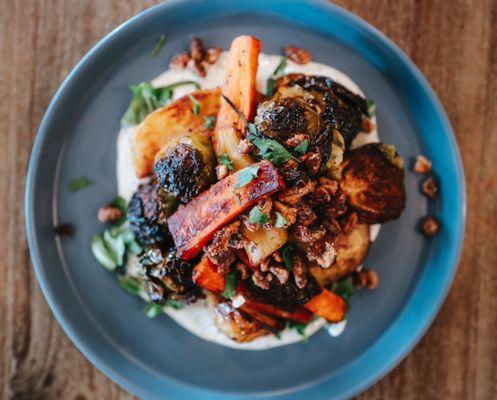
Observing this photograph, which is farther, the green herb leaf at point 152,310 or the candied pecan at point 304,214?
the green herb leaf at point 152,310

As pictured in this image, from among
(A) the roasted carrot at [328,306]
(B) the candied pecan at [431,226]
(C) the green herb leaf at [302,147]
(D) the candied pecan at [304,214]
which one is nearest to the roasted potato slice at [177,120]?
(C) the green herb leaf at [302,147]

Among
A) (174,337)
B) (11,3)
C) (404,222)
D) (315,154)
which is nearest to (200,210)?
(315,154)

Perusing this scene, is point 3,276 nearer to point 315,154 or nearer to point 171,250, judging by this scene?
point 171,250

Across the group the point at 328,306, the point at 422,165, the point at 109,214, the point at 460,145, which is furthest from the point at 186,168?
the point at 460,145

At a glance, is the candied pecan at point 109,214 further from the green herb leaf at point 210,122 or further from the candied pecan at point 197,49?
the candied pecan at point 197,49

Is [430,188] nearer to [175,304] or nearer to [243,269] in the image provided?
[243,269]
